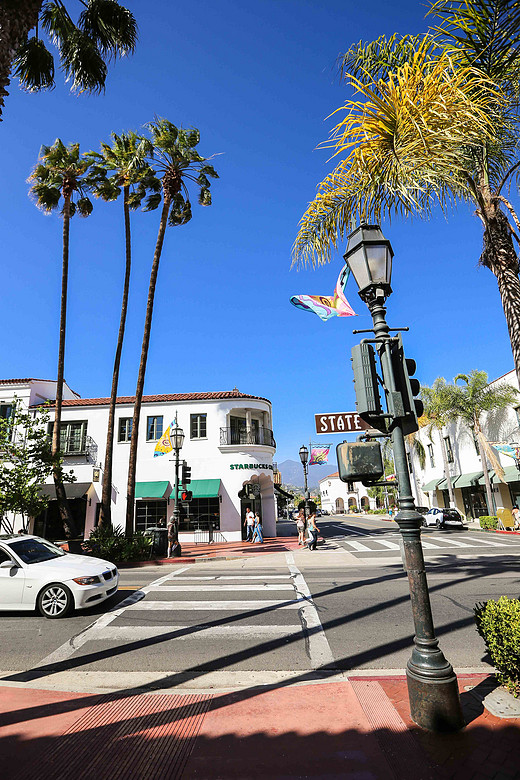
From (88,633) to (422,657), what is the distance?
5.69m

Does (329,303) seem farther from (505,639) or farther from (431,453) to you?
(431,453)

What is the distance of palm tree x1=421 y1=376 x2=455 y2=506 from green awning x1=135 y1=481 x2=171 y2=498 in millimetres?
20635

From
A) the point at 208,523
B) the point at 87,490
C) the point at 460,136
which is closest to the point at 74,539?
the point at 87,490

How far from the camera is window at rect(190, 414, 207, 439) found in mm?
25406

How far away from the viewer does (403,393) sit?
13.8 feet

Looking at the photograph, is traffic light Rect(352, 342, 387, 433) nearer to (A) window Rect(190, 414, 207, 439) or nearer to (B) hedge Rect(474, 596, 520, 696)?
(B) hedge Rect(474, 596, 520, 696)

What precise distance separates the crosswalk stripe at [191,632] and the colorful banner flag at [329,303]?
6.63 metres

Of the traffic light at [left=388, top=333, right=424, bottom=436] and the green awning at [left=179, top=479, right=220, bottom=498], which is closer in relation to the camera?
the traffic light at [left=388, top=333, right=424, bottom=436]

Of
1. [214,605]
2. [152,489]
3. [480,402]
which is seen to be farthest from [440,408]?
[214,605]

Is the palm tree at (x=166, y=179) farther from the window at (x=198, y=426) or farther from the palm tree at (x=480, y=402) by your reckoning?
the palm tree at (x=480, y=402)

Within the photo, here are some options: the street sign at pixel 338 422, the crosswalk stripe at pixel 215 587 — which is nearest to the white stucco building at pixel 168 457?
the crosswalk stripe at pixel 215 587

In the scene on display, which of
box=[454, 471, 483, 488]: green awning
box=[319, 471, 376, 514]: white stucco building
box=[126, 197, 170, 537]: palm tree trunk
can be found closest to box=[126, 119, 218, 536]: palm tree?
box=[126, 197, 170, 537]: palm tree trunk

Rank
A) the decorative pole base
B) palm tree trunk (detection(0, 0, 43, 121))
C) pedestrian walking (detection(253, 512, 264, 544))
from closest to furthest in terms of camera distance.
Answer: the decorative pole base < palm tree trunk (detection(0, 0, 43, 121)) < pedestrian walking (detection(253, 512, 264, 544))

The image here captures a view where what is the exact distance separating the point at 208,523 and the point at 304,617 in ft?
57.1
